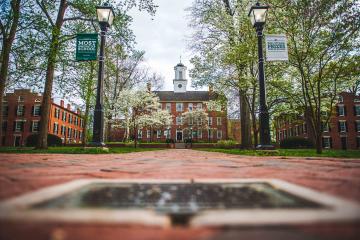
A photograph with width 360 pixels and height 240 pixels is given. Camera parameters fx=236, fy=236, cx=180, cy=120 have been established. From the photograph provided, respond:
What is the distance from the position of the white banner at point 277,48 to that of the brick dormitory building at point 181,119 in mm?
39959

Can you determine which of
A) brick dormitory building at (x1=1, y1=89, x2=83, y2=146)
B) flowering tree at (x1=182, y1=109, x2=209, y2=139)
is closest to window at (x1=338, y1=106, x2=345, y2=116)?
flowering tree at (x1=182, y1=109, x2=209, y2=139)

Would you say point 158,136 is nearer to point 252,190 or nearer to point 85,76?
point 85,76

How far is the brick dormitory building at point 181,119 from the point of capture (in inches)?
1988

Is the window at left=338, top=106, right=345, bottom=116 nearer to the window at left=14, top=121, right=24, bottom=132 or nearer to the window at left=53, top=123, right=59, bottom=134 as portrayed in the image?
the window at left=53, top=123, right=59, bottom=134

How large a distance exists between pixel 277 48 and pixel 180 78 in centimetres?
4780

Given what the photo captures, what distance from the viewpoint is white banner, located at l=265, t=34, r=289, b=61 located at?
7.75 m

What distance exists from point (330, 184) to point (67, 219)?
2080mm

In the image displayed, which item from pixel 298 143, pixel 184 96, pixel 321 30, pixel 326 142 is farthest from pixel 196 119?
pixel 321 30

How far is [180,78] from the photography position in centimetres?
5494

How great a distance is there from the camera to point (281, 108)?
1828 cm

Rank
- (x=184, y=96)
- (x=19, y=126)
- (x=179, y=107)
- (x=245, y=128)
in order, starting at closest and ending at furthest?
(x=245, y=128), (x=19, y=126), (x=179, y=107), (x=184, y=96)

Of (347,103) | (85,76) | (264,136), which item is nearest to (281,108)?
(264,136)

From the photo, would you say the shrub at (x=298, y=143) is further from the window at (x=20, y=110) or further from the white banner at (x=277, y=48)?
the window at (x=20, y=110)

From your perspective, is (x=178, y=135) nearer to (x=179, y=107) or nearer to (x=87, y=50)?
(x=179, y=107)
